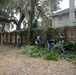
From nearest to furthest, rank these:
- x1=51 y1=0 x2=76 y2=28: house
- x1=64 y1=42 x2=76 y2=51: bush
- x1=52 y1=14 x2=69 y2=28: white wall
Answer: x1=64 y1=42 x2=76 y2=51: bush < x1=51 y1=0 x2=76 y2=28: house < x1=52 y1=14 x2=69 y2=28: white wall

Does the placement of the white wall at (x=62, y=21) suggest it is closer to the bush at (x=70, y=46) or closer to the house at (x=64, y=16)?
the house at (x=64, y=16)

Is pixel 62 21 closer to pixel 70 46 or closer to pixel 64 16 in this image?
pixel 64 16

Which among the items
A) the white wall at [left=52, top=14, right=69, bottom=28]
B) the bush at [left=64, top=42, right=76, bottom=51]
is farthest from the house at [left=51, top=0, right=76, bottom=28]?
the bush at [left=64, top=42, right=76, bottom=51]

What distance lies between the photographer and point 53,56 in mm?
11023

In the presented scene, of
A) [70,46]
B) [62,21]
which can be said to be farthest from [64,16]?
[70,46]

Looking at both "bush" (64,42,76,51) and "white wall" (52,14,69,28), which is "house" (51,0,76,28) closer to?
"white wall" (52,14,69,28)

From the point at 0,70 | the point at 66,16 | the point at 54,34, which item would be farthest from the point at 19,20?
the point at 0,70

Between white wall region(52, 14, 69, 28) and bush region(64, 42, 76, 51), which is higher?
white wall region(52, 14, 69, 28)

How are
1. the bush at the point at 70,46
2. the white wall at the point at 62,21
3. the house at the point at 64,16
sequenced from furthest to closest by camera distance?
1. the white wall at the point at 62,21
2. the house at the point at 64,16
3. the bush at the point at 70,46

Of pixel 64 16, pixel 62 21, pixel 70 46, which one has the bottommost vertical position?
pixel 70 46

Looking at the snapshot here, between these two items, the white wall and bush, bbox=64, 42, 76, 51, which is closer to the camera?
bush, bbox=64, 42, 76, 51

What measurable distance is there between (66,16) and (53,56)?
54.9 feet

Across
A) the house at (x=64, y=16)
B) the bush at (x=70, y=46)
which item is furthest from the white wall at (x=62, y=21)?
the bush at (x=70, y=46)

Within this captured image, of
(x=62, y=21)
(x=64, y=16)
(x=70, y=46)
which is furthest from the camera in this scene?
(x=62, y=21)
